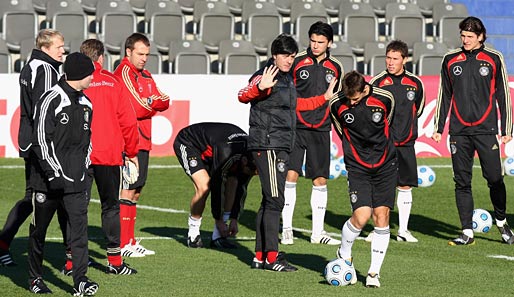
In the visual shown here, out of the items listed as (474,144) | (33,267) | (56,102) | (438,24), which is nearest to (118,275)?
(33,267)

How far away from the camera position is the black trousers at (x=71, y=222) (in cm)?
855

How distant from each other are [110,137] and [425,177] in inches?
353

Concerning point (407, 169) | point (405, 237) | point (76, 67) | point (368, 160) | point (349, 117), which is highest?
point (76, 67)

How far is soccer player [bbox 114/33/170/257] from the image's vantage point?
10.7 meters

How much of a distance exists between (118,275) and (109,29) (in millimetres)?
14532

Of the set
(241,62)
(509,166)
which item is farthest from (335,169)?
(241,62)

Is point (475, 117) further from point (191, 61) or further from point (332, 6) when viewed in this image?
point (332, 6)

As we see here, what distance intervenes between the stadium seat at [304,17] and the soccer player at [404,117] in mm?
11497

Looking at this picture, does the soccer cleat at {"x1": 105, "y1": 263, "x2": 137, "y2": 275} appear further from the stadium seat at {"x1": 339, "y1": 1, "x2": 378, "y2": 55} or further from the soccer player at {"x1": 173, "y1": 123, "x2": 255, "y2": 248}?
the stadium seat at {"x1": 339, "y1": 1, "x2": 378, "y2": 55}

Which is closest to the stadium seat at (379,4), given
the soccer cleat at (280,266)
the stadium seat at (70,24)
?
the stadium seat at (70,24)

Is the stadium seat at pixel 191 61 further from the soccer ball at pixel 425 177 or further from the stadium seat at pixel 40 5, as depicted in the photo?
the soccer ball at pixel 425 177

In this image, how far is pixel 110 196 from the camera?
9.73m

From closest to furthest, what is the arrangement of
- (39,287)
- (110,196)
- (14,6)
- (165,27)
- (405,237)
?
(39,287)
(110,196)
(405,237)
(14,6)
(165,27)

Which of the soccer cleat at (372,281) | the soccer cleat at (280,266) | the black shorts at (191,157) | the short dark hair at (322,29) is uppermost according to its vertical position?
the short dark hair at (322,29)
